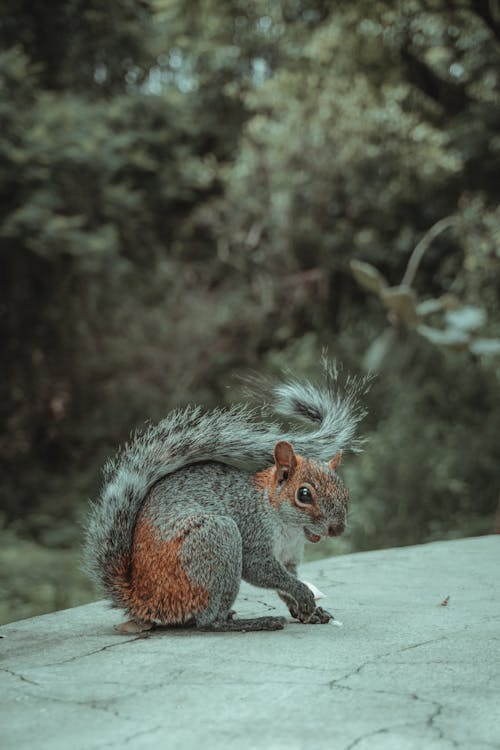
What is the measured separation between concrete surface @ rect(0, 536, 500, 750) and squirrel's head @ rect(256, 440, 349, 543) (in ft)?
1.21

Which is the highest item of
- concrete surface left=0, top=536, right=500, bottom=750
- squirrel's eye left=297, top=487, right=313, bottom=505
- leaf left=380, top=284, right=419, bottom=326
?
leaf left=380, top=284, right=419, bottom=326

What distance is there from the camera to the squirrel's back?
10.1 feet

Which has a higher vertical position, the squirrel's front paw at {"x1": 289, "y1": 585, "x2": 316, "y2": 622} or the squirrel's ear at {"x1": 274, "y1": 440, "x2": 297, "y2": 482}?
the squirrel's ear at {"x1": 274, "y1": 440, "x2": 297, "y2": 482}

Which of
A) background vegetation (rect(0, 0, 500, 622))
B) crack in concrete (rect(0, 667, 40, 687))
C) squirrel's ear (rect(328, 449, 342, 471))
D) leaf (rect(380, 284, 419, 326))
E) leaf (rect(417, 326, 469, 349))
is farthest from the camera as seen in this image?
background vegetation (rect(0, 0, 500, 622))

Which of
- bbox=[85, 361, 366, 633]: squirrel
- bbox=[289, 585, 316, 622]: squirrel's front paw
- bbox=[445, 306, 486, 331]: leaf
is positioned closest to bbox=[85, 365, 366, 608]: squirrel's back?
bbox=[85, 361, 366, 633]: squirrel

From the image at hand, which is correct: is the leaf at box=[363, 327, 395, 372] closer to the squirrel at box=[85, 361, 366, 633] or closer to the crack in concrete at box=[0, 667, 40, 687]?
the squirrel at box=[85, 361, 366, 633]

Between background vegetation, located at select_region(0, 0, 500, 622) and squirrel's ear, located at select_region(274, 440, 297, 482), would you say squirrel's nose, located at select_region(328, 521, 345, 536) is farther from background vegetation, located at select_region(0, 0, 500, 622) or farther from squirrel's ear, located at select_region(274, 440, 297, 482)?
background vegetation, located at select_region(0, 0, 500, 622)

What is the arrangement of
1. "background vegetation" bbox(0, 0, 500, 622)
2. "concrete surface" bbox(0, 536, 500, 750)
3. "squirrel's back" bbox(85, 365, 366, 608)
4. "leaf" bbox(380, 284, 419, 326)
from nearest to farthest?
"concrete surface" bbox(0, 536, 500, 750)
"squirrel's back" bbox(85, 365, 366, 608)
"leaf" bbox(380, 284, 419, 326)
"background vegetation" bbox(0, 0, 500, 622)

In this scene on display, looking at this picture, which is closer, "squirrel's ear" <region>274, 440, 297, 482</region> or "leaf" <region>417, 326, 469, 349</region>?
"squirrel's ear" <region>274, 440, 297, 482</region>

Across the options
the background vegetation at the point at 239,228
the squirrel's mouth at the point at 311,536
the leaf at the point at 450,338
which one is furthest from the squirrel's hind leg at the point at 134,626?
the background vegetation at the point at 239,228

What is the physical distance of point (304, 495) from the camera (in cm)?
303

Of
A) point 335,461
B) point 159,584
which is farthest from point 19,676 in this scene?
point 335,461

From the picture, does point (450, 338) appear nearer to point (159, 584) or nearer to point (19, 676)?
point (159, 584)

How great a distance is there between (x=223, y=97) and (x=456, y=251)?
11.5 feet
